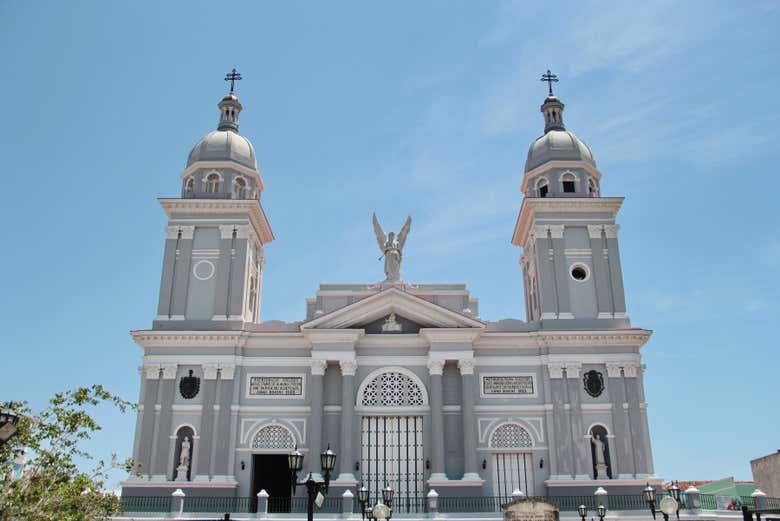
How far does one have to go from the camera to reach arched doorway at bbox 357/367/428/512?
102 ft

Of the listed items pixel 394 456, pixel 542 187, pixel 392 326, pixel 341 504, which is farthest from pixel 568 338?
pixel 341 504

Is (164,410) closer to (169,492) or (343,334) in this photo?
(169,492)

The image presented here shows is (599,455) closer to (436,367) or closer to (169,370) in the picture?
(436,367)

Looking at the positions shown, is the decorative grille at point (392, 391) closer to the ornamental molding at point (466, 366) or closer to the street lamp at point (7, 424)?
the ornamental molding at point (466, 366)

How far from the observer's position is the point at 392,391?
3244 centimetres

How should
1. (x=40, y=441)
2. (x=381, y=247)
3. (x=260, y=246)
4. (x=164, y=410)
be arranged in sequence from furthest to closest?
(x=260, y=246), (x=381, y=247), (x=164, y=410), (x=40, y=441)

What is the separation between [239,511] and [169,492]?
3.32m

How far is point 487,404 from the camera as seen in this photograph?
3234cm

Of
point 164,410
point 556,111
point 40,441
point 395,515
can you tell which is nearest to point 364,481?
point 395,515

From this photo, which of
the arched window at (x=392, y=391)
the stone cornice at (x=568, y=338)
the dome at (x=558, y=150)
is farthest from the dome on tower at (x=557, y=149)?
the arched window at (x=392, y=391)

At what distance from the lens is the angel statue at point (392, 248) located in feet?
115

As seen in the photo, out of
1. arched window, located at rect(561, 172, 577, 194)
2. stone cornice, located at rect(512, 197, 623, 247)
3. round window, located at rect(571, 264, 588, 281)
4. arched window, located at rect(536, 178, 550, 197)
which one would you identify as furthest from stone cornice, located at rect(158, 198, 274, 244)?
round window, located at rect(571, 264, 588, 281)

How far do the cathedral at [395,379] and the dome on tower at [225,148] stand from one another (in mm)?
2467

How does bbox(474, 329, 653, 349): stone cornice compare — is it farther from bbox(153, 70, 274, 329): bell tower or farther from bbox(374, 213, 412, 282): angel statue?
bbox(153, 70, 274, 329): bell tower
